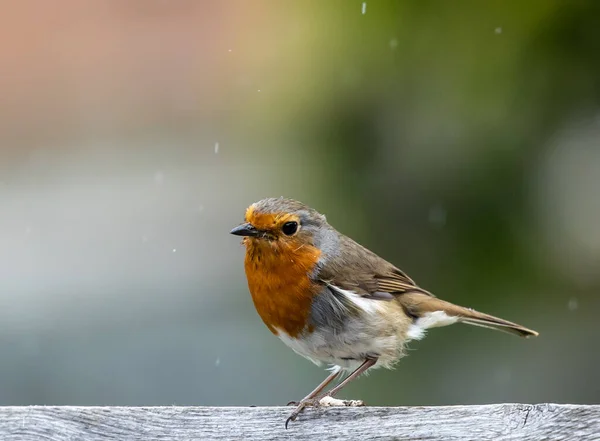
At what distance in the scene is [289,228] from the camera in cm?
356

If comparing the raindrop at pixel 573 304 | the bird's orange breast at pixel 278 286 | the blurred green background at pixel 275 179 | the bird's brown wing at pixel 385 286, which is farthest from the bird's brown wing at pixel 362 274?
the raindrop at pixel 573 304

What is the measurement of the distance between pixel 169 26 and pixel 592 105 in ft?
18.7

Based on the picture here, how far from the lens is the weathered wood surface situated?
2820 millimetres

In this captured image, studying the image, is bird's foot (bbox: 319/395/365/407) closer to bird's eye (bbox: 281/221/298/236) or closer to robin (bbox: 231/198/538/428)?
robin (bbox: 231/198/538/428)

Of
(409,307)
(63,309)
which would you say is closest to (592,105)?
(409,307)

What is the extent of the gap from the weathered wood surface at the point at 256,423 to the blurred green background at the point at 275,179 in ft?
7.49

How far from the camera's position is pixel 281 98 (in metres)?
5.94

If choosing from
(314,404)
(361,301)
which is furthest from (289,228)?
(314,404)

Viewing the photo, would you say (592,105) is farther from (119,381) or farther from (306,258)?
(119,381)

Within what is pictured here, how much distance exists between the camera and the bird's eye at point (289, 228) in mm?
3539

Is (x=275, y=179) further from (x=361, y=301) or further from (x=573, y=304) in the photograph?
(x=361, y=301)

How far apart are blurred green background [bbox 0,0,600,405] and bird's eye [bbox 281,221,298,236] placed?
168 cm

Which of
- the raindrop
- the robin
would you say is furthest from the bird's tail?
the raindrop

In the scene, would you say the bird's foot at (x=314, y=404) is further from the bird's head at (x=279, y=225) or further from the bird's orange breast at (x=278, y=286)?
the bird's head at (x=279, y=225)
